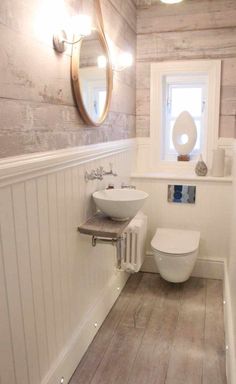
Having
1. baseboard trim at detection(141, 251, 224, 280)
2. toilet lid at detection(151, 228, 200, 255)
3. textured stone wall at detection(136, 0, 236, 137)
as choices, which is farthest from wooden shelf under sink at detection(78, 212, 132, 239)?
textured stone wall at detection(136, 0, 236, 137)

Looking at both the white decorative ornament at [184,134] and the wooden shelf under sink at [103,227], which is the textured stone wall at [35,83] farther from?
the white decorative ornament at [184,134]

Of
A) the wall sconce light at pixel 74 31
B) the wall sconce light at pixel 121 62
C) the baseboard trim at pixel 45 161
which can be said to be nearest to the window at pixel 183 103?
the wall sconce light at pixel 121 62

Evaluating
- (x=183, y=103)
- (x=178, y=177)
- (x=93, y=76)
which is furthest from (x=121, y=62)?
(x=178, y=177)

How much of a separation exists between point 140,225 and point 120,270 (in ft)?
1.34

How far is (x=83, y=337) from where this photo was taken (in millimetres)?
1938

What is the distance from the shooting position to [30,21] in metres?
1.29

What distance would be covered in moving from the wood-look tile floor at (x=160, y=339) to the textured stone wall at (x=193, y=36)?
1.44 metres

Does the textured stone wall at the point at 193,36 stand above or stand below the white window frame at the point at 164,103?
above

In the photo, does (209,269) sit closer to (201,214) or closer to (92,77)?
(201,214)

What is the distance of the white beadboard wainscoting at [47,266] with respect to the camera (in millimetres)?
1228

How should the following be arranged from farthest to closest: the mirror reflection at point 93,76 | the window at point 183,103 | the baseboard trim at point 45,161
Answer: the window at point 183,103 < the mirror reflection at point 93,76 < the baseboard trim at point 45,161

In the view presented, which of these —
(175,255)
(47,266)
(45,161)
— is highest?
(45,161)

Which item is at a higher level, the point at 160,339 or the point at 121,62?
the point at 121,62

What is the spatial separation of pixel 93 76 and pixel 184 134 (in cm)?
141
